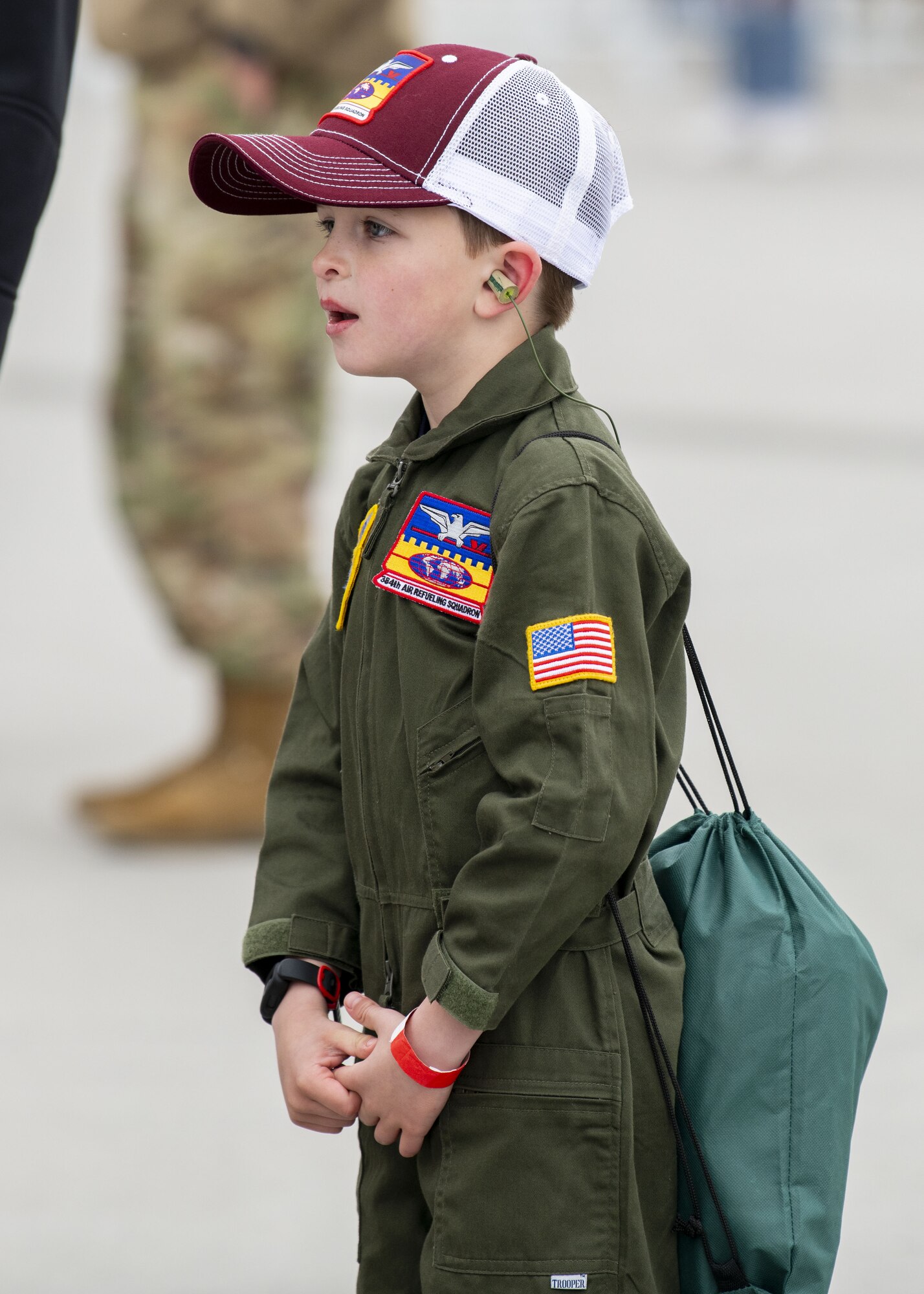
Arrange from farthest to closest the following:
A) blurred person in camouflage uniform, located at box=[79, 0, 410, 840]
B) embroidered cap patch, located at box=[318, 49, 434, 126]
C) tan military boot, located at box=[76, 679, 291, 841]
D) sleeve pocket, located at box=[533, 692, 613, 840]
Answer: tan military boot, located at box=[76, 679, 291, 841]
blurred person in camouflage uniform, located at box=[79, 0, 410, 840]
embroidered cap patch, located at box=[318, 49, 434, 126]
sleeve pocket, located at box=[533, 692, 613, 840]

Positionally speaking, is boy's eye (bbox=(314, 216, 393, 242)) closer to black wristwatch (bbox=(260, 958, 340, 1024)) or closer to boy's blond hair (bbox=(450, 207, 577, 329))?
boy's blond hair (bbox=(450, 207, 577, 329))

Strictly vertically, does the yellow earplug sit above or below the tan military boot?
above

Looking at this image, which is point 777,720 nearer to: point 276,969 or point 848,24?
point 276,969

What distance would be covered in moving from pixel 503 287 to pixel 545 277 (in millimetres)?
46

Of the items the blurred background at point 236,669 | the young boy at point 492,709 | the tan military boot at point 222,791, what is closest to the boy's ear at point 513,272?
the young boy at point 492,709

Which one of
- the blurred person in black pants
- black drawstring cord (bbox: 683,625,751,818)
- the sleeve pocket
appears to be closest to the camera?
the sleeve pocket

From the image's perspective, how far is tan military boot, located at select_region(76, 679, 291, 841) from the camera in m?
3.50

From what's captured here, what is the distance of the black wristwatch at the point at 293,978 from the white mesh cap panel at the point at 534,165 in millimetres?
621

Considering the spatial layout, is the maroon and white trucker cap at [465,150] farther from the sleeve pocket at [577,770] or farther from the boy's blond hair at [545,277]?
the sleeve pocket at [577,770]

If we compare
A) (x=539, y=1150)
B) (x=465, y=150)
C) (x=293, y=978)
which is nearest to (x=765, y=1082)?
(x=539, y=1150)

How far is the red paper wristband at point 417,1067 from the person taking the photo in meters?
1.41

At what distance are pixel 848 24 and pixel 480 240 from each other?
75.6 feet

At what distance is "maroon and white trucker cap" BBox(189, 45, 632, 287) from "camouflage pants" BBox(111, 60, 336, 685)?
1890 mm

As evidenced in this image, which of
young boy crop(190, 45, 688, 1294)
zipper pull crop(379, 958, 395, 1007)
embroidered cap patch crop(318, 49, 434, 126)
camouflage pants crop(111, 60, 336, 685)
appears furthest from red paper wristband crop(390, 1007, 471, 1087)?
camouflage pants crop(111, 60, 336, 685)
